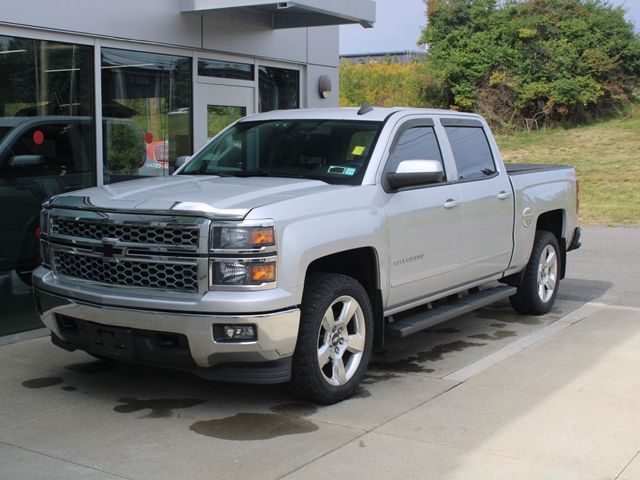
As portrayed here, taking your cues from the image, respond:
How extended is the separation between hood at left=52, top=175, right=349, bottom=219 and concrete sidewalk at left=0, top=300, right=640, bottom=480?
1311mm

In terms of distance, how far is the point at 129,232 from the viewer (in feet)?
16.6

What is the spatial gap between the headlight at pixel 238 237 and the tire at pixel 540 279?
4112 millimetres

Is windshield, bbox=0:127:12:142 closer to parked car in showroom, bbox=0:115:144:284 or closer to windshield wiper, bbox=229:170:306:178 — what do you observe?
parked car in showroom, bbox=0:115:144:284

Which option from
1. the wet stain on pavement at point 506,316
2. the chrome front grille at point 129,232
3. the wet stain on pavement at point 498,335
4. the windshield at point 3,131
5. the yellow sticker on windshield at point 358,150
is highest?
the windshield at point 3,131

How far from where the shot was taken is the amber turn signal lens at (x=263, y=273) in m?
4.77

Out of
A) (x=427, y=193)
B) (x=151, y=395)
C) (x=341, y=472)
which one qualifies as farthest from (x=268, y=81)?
(x=341, y=472)

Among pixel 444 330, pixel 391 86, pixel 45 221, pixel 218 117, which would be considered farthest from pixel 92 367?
pixel 391 86

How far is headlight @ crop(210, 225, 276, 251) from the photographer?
15.6ft

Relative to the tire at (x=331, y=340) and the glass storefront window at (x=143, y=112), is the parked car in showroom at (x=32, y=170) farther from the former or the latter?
the tire at (x=331, y=340)

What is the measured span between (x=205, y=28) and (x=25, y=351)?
4493 mm

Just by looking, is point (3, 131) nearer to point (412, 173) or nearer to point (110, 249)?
point (110, 249)

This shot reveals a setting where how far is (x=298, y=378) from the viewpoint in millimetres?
5145

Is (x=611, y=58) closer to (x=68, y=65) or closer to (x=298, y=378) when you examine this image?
(x=68, y=65)

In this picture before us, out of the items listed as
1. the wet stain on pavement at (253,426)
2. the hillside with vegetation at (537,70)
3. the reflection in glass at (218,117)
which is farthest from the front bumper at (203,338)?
the hillside with vegetation at (537,70)
